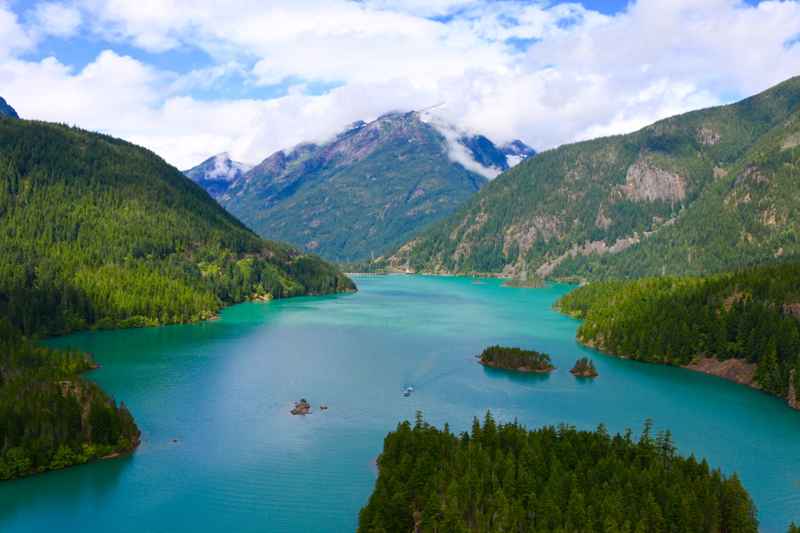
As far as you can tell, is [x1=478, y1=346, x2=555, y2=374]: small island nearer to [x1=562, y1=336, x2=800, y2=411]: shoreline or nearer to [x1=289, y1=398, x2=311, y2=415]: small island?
[x1=562, y1=336, x2=800, y2=411]: shoreline

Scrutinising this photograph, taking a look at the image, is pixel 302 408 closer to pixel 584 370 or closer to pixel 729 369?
pixel 584 370

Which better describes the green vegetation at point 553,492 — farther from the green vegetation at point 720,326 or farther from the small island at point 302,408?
the green vegetation at point 720,326

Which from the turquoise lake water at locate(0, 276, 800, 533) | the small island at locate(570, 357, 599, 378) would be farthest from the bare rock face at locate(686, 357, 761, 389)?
the small island at locate(570, 357, 599, 378)

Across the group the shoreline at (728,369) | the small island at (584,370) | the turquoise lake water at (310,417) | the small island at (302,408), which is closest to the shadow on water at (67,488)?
the turquoise lake water at (310,417)

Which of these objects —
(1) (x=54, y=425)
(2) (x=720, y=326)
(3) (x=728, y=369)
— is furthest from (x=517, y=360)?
(1) (x=54, y=425)

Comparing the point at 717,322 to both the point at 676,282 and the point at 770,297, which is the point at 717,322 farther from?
the point at 676,282

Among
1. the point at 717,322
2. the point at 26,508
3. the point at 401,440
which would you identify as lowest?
the point at 26,508

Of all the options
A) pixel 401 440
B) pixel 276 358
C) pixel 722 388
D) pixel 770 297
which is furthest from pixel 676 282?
pixel 401 440

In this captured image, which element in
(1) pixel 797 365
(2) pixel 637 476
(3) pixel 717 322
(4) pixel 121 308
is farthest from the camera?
(4) pixel 121 308
